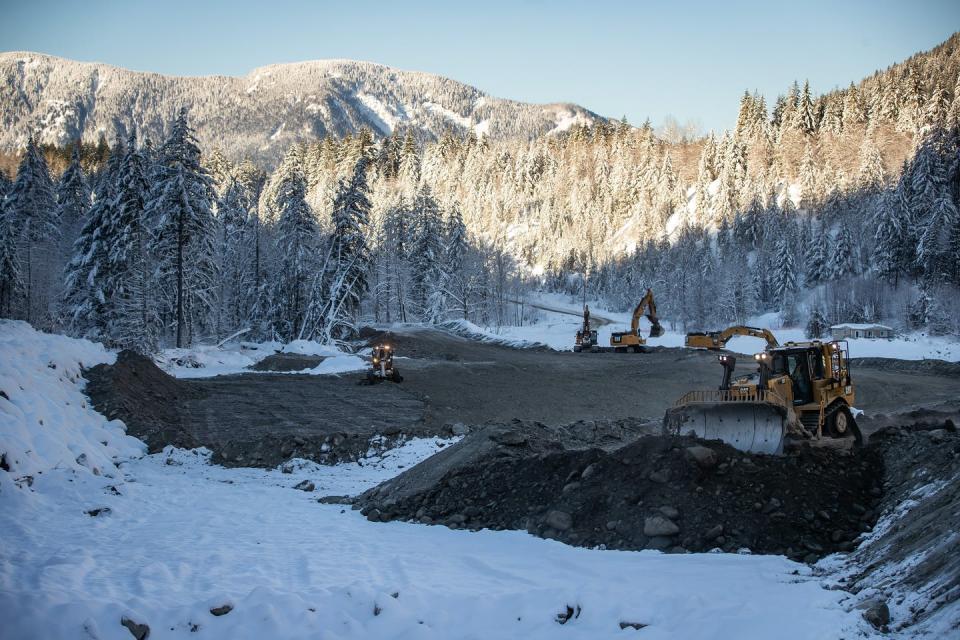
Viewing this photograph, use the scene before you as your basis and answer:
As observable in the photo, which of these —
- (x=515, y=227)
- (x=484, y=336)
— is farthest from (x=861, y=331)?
(x=515, y=227)

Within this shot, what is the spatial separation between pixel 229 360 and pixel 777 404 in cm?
3028

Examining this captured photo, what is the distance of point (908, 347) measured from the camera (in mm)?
39406

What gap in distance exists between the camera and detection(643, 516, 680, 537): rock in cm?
856

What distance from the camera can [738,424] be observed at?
12.4 metres

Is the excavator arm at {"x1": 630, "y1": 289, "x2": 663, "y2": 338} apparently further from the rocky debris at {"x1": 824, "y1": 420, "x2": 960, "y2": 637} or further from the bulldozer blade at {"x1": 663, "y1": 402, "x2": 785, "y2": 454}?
the rocky debris at {"x1": 824, "y1": 420, "x2": 960, "y2": 637}

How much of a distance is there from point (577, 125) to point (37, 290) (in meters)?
114

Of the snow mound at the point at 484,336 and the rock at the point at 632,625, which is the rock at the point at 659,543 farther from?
the snow mound at the point at 484,336

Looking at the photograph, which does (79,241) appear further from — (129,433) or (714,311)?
(714,311)

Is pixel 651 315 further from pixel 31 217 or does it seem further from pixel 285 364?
pixel 31 217

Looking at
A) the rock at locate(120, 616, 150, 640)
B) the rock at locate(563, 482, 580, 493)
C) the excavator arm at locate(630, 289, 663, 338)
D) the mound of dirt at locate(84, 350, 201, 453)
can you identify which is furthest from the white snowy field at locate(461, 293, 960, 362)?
the rock at locate(120, 616, 150, 640)

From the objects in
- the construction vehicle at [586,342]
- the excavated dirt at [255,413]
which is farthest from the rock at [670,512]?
the construction vehicle at [586,342]

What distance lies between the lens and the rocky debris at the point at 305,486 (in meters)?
14.3

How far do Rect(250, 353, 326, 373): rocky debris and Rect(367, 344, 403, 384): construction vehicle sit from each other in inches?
243

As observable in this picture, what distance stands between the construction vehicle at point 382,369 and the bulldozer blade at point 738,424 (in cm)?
1741
